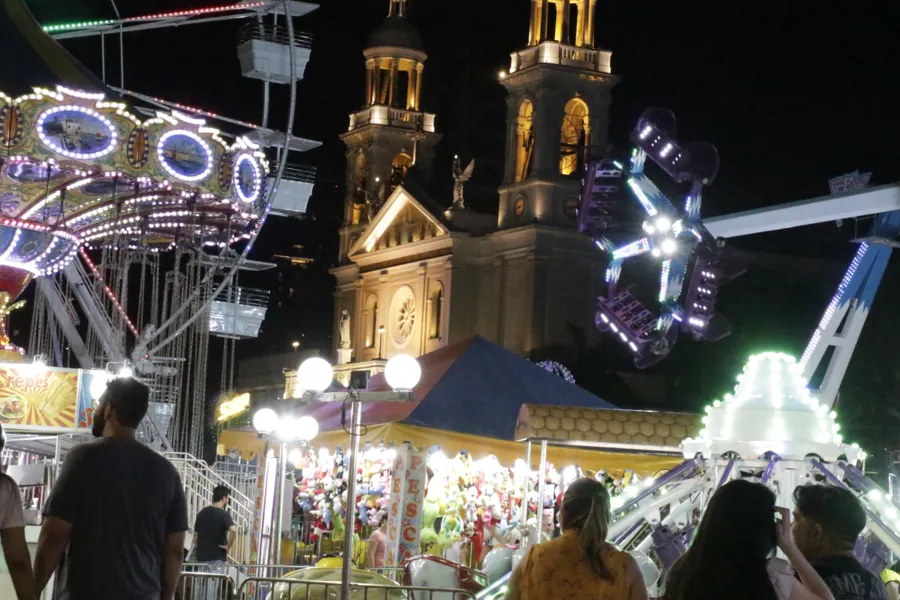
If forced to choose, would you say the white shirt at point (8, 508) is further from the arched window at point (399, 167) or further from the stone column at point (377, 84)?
the arched window at point (399, 167)

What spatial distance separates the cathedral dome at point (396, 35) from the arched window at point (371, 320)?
935 centimetres

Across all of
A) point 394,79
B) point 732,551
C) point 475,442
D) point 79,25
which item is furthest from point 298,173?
point 394,79

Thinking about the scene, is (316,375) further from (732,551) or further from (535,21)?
(535,21)

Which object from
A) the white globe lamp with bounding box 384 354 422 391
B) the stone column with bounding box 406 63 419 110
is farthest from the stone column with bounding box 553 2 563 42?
the white globe lamp with bounding box 384 354 422 391

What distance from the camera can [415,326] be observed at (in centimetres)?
5066

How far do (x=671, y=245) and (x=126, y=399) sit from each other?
12.4 meters

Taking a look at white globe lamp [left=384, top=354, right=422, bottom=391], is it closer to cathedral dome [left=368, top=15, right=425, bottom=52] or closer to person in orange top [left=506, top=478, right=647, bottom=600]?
person in orange top [left=506, top=478, right=647, bottom=600]

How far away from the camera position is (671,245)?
16.8 m

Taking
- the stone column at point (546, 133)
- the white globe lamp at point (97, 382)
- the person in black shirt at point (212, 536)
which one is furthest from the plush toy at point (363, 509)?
the stone column at point (546, 133)

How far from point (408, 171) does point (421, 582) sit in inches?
1686

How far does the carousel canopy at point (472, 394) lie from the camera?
14578mm

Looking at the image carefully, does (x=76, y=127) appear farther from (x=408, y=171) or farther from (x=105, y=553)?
(x=408, y=171)

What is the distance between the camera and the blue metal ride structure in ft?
52.0

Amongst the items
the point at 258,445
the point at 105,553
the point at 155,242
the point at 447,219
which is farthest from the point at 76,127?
the point at 447,219
